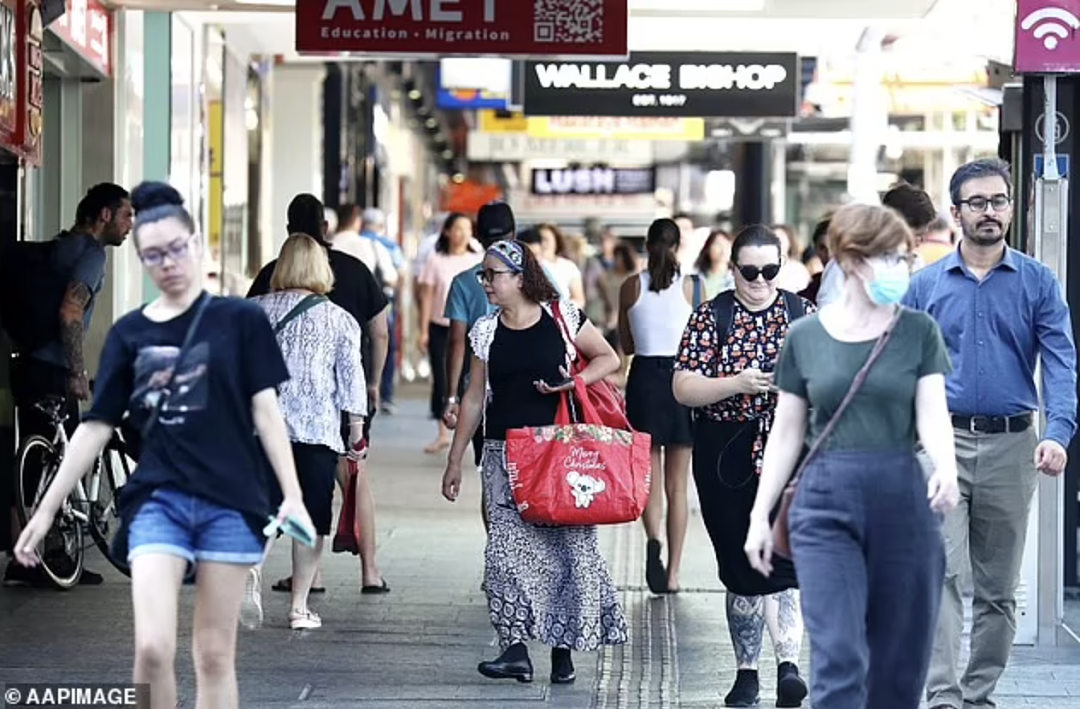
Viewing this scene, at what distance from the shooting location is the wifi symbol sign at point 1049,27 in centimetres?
999

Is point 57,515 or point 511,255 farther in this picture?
point 57,515

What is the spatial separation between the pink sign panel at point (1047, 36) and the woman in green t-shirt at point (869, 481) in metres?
3.49

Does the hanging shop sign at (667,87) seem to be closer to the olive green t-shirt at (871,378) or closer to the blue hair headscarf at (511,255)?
the blue hair headscarf at (511,255)

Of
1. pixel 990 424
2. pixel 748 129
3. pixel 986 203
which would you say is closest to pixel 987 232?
pixel 986 203

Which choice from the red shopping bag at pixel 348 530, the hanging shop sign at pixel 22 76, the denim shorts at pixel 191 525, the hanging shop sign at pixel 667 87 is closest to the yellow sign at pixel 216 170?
the hanging shop sign at pixel 667 87

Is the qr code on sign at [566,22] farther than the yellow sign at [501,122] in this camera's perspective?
No

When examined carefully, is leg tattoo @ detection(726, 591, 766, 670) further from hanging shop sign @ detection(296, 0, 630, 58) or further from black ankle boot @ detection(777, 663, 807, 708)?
hanging shop sign @ detection(296, 0, 630, 58)

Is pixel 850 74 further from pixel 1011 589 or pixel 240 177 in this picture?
pixel 1011 589


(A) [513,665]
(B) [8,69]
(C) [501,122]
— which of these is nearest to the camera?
(A) [513,665]

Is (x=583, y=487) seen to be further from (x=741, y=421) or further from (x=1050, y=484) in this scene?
(x=1050, y=484)

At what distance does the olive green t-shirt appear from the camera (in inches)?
259

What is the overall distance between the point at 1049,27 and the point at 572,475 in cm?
293

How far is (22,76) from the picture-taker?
10.8 metres

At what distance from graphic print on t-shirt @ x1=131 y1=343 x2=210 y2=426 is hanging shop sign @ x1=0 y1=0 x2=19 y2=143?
4005mm
